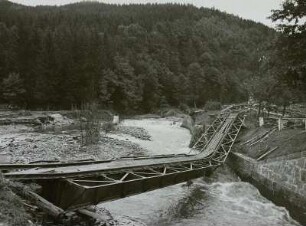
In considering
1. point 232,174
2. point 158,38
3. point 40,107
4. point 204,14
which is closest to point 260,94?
point 232,174

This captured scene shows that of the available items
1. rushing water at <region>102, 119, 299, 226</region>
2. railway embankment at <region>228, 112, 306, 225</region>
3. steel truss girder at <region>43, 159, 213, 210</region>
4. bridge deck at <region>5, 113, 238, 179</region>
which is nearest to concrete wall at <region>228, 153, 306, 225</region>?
railway embankment at <region>228, 112, 306, 225</region>

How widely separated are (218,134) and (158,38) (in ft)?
252

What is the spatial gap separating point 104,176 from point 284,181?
34.6ft

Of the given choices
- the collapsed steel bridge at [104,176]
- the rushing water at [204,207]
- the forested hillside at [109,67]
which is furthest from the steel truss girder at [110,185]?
the forested hillside at [109,67]

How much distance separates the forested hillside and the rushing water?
9.59 metres

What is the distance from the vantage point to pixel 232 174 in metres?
27.4

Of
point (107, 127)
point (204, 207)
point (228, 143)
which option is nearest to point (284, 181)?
point (204, 207)

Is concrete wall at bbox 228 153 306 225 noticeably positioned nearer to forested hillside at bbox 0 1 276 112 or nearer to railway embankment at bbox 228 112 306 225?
railway embankment at bbox 228 112 306 225

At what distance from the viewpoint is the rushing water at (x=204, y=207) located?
58.1ft

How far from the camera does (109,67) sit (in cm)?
7325

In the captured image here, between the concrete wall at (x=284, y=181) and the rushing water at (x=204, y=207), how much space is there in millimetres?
457

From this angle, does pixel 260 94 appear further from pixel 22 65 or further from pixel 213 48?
pixel 213 48

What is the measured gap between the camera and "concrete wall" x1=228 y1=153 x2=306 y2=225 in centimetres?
1948

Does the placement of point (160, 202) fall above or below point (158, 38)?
below
